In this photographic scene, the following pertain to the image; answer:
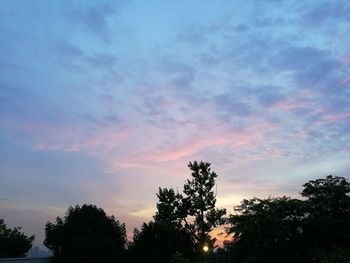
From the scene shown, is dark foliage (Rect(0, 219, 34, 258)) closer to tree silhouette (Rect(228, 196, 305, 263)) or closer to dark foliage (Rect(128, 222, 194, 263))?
dark foliage (Rect(128, 222, 194, 263))

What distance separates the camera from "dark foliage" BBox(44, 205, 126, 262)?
57.1m

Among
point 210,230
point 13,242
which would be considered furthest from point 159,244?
point 13,242

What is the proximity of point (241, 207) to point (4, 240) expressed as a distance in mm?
48819

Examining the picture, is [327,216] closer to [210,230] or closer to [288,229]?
[288,229]

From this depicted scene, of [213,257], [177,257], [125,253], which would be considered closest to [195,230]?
[125,253]

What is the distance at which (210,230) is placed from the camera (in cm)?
5666

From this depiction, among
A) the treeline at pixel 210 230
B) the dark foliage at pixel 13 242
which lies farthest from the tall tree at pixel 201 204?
the dark foliage at pixel 13 242

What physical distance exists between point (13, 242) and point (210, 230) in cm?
3454

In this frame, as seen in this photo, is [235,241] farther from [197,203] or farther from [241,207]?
[197,203]

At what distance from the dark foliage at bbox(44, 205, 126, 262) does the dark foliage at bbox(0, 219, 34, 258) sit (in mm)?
12012

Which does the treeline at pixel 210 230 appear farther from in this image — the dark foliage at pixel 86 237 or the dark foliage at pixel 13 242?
the dark foliage at pixel 13 242

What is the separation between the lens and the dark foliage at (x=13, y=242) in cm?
6962

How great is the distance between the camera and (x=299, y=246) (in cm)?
3422

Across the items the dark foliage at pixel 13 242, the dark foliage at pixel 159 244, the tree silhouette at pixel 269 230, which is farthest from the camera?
the dark foliage at pixel 13 242
